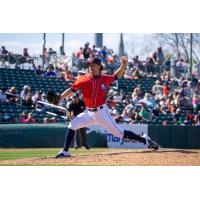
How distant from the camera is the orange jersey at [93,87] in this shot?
13.2 m

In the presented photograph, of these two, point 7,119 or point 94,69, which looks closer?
point 94,69

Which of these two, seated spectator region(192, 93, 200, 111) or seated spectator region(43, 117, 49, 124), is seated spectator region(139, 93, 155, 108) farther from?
seated spectator region(43, 117, 49, 124)

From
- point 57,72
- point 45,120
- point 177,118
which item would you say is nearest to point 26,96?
point 45,120

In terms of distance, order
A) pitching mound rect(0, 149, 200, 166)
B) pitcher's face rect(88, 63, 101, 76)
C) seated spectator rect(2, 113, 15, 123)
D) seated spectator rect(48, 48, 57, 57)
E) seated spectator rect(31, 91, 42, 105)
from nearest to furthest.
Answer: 1. pitching mound rect(0, 149, 200, 166)
2. pitcher's face rect(88, 63, 101, 76)
3. seated spectator rect(2, 113, 15, 123)
4. seated spectator rect(31, 91, 42, 105)
5. seated spectator rect(48, 48, 57, 57)

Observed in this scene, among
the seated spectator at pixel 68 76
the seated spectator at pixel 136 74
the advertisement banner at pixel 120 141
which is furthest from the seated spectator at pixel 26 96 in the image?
the seated spectator at pixel 136 74

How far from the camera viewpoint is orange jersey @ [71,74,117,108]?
43.2 ft

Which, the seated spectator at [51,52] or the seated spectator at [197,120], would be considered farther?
the seated spectator at [51,52]

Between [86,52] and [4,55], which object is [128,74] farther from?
[4,55]

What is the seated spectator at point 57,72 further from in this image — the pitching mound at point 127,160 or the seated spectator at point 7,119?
the pitching mound at point 127,160

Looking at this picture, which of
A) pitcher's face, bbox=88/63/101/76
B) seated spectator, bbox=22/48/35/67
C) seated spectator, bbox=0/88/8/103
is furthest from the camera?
seated spectator, bbox=22/48/35/67

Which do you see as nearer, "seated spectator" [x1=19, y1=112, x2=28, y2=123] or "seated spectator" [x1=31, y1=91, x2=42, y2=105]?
"seated spectator" [x1=19, y1=112, x2=28, y2=123]

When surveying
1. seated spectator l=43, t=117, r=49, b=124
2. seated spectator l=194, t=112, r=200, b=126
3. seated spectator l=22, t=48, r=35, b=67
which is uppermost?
seated spectator l=22, t=48, r=35, b=67

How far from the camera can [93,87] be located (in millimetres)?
13211

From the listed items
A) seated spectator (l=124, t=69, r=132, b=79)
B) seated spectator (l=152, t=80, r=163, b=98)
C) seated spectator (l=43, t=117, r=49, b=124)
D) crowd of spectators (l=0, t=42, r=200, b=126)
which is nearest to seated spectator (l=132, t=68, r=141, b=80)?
crowd of spectators (l=0, t=42, r=200, b=126)
